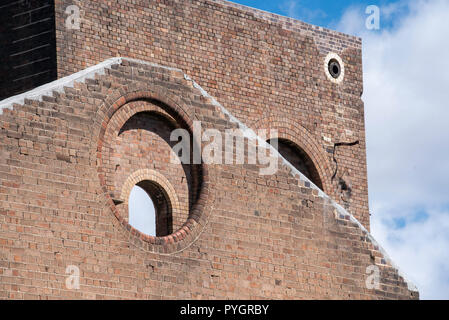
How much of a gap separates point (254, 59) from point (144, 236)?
9103mm

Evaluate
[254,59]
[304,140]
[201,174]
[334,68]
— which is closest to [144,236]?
[201,174]

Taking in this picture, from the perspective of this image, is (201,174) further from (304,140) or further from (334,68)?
(334,68)

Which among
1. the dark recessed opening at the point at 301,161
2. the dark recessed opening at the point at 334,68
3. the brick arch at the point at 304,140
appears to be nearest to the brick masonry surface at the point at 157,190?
the brick arch at the point at 304,140

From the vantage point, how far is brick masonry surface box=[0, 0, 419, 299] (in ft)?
65.9

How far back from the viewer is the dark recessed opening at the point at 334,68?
31.1 m

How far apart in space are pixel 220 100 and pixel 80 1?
389 centimetres

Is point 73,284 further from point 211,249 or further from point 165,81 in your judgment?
point 165,81

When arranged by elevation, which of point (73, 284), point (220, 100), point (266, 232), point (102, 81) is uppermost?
point (220, 100)

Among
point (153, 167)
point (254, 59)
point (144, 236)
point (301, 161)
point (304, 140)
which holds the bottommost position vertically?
point (144, 236)

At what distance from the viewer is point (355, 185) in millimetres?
30625

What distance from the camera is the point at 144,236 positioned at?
69.7 feet

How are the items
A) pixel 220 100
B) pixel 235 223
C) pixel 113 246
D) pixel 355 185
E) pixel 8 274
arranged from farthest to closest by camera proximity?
pixel 355 185, pixel 220 100, pixel 235 223, pixel 113 246, pixel 8 274

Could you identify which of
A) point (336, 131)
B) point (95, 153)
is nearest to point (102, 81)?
point (95, 153)

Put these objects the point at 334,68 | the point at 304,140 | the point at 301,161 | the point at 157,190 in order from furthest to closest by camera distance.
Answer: the point at 334,68 < the point at 301,161 < the point at 304,140 < the point at 157,190
